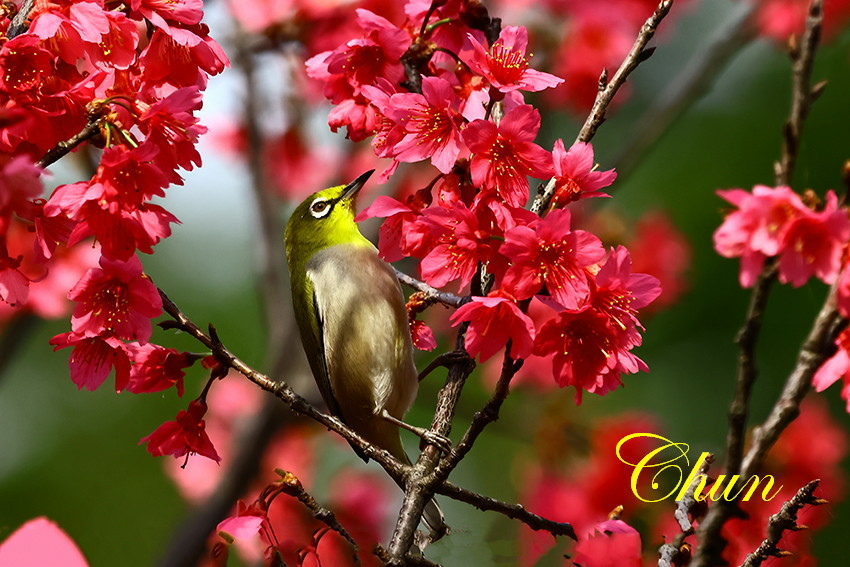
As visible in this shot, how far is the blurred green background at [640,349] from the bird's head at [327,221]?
271cm

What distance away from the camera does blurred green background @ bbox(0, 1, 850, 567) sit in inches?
277

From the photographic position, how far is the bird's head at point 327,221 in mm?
3279

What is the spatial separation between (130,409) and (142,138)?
20.2 feet

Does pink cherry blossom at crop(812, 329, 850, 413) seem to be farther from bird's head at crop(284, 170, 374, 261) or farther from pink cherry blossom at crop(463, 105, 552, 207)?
bird's head at crop(284, 170, 374, 261)

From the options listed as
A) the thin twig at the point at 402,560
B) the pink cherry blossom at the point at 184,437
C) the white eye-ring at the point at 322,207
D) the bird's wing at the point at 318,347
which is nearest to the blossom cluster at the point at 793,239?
the thin twig at the point at 402,560

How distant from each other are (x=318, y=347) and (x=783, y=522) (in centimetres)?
202

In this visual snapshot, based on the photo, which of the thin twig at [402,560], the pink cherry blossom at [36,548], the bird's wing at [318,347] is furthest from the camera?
the bird's wing at [318,347]

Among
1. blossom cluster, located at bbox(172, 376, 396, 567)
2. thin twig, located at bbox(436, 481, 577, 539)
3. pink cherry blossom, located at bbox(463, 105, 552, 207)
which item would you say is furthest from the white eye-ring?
thin twig, located at bbox(436, 481, 577, 539)

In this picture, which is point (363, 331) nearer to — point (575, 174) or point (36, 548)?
point (575, 174)

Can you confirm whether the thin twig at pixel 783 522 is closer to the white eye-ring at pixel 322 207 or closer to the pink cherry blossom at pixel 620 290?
the pink cherry blossom at pixel 620 290

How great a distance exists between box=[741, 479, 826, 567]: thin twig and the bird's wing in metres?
1.92

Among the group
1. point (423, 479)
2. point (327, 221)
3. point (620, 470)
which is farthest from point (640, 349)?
point (423, 479)

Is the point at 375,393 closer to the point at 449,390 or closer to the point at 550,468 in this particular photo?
the point at 449,390

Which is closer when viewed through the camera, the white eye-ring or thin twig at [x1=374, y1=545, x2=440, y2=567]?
thin twig at [x1=374, y1=545, x2=440, y2=567]
